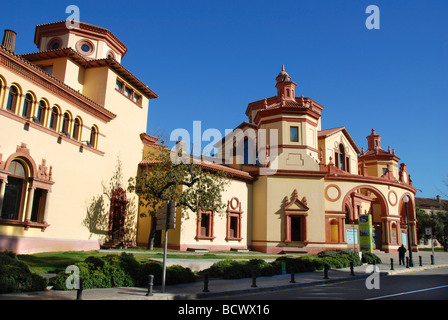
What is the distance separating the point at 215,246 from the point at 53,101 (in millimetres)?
15982

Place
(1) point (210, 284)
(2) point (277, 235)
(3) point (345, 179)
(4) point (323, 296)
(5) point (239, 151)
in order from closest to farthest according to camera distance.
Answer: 1. (4) point (323, 296)
2. (1) point (210, 284)
3. (2) point (277, 235)
4. (3) point (345, 179)
5. (5) point (239, 151)

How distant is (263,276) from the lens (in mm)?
18750

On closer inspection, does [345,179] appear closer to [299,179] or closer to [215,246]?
[299,179]

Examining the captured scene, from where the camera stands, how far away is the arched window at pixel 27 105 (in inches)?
776

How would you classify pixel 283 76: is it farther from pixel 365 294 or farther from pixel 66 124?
pixel 365 294

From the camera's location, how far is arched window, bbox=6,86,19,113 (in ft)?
61.7

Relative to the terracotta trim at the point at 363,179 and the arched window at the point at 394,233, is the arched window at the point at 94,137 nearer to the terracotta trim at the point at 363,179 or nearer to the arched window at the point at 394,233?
the terracotta trim at the point at 363,179

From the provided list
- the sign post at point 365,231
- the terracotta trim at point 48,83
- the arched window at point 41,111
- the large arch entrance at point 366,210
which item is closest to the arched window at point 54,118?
the arched window at point 41,111

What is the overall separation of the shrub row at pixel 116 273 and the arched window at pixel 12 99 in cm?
959

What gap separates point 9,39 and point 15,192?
972 cm

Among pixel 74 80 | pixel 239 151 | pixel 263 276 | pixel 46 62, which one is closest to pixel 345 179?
pixel 239 151

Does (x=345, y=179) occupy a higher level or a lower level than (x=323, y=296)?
higher

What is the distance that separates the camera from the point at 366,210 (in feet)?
141

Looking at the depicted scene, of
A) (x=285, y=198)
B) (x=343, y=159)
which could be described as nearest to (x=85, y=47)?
Answer: (x=285, y=198)
